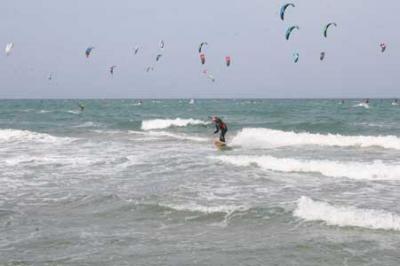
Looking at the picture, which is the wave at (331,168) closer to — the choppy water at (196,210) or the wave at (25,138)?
the choppy water at (196,210)

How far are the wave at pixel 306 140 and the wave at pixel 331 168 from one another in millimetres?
7241

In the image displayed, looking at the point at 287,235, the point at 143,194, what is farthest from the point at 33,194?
the point at 287,235

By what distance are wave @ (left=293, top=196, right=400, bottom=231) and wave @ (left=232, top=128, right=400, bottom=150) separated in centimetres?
1415

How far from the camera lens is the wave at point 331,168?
48.0ft

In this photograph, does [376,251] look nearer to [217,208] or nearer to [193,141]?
[217,208]

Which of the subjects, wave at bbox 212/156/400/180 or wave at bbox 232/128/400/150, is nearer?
wave at bbox 212/156/400/180

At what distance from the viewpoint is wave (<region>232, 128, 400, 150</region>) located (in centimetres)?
2445

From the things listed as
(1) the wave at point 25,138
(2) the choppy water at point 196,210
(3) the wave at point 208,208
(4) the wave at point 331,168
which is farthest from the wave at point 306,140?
(3) the wave at point 208,208

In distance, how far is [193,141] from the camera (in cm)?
2653

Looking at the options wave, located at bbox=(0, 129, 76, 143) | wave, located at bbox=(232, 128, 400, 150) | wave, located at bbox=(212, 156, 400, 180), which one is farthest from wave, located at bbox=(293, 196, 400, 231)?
wave, located at bbox=(0, 129, 76, 143)

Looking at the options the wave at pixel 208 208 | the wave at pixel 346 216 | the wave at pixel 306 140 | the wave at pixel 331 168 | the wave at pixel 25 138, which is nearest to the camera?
the wave at pixel 346 216

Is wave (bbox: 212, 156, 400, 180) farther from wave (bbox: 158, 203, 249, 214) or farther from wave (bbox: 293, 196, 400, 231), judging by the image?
wave (bbox: 158, 203, 249, 214)

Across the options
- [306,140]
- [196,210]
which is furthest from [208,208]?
[306,140]

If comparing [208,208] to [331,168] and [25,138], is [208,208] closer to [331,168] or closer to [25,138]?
[331,168]
